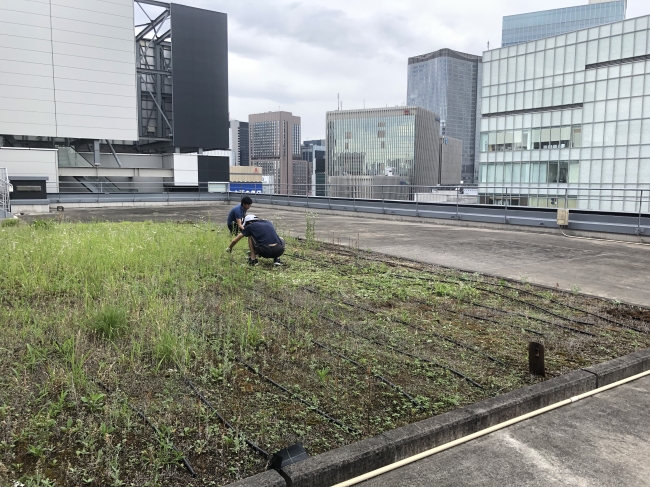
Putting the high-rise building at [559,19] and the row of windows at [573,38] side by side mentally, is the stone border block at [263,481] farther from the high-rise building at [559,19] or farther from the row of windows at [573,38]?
the high-rise building at [559,19]

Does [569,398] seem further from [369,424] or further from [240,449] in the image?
[240,449]

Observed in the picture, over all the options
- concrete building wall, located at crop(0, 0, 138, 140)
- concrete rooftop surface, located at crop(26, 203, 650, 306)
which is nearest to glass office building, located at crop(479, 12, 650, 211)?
concrete building wall, located at crop(0, 0, 138, 140)

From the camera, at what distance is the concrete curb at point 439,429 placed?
3.28 meters

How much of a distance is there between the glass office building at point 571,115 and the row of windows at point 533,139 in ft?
0.49

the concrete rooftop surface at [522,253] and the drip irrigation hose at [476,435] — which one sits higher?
the concrete rooftop surface at [522,253]

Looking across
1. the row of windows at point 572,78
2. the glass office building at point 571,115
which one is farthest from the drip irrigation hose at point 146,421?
the row of windows at point 572,78

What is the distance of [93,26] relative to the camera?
153 feet

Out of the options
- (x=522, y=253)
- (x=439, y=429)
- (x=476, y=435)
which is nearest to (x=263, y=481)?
(x=439, y=429)

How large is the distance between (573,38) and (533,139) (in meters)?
15.2

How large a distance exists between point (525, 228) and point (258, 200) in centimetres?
1981

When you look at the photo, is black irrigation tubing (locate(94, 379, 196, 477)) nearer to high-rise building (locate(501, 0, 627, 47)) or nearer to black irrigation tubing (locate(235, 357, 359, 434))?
black irrigation tubing (locate(235, 357, 359, 434))

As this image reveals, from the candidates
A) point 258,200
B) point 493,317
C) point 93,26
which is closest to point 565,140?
point 258,200

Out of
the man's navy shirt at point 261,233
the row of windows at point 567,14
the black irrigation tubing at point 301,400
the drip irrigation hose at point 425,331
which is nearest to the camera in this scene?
the black irrigation tubing at point 301,400

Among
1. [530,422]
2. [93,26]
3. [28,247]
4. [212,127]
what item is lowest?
[530,422]
